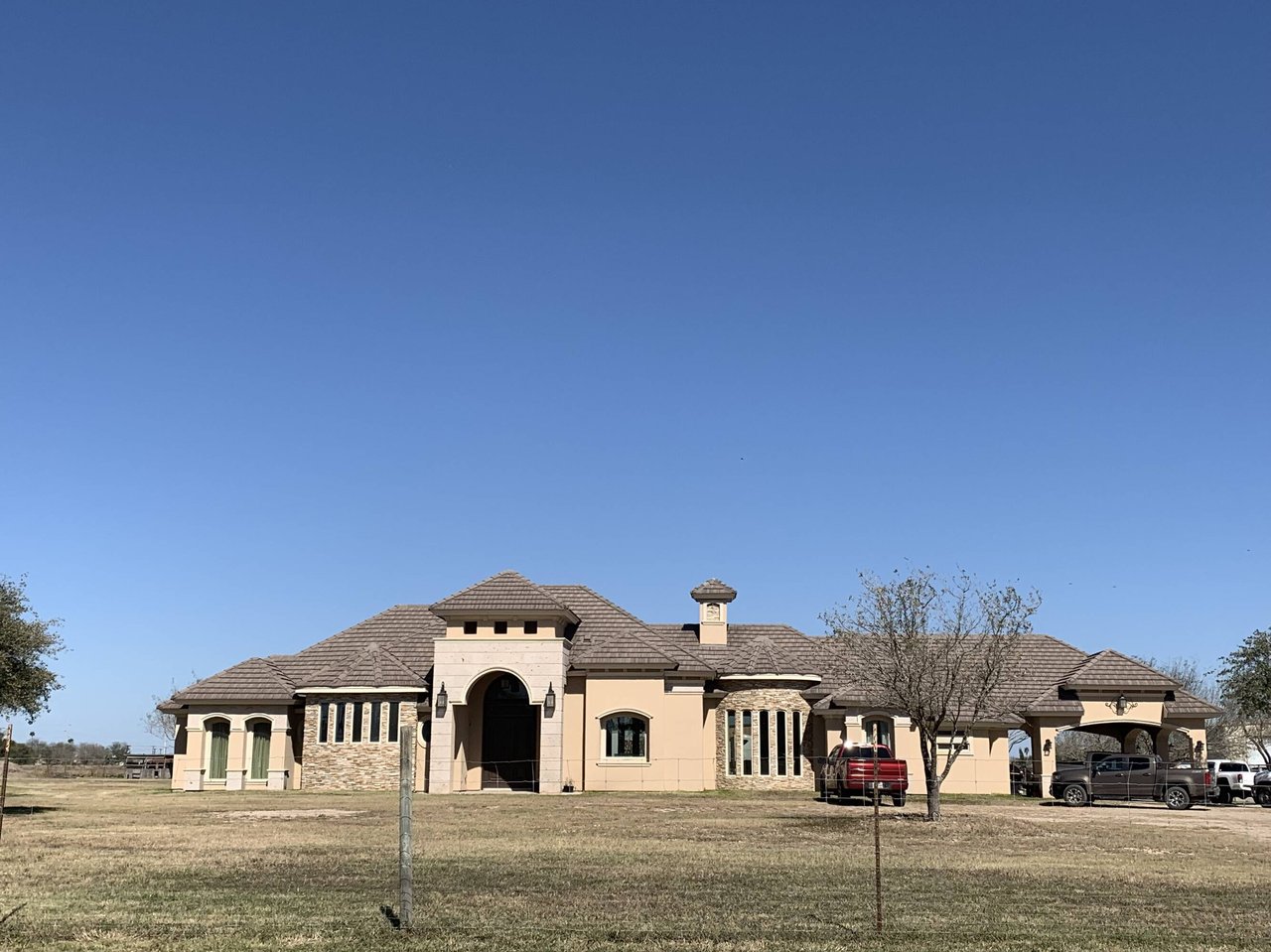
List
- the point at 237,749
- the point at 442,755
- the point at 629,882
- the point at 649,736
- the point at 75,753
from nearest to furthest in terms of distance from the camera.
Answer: the point at 629,882
the point at 442,755
the point at 649,736
the point at 237,749
the point at 75,753

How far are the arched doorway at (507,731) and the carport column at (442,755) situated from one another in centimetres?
347

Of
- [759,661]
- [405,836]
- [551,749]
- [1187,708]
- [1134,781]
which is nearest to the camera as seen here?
[405,836]

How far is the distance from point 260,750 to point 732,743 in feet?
60.4

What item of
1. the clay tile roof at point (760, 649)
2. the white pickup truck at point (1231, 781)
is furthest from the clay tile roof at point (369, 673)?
the white pickup truck at point (1231, 781)

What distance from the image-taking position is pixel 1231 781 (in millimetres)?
45562

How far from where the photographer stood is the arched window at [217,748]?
1880 inches

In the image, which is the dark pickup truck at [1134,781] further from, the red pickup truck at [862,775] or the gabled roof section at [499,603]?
the gabled roof section at [499,603]

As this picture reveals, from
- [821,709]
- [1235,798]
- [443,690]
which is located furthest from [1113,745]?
[443,690]

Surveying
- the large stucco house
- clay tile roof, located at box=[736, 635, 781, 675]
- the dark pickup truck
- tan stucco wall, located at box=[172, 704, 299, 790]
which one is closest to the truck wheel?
the dark pickup truck

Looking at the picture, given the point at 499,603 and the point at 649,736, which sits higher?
the point at 499,603

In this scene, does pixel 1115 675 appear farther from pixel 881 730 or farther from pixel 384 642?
pixel 384 642

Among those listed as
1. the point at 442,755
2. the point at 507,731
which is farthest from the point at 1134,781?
the point at 442,755

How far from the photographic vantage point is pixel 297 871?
17.8 m

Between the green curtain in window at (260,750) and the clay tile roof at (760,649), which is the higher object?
the clay tile roof at (760,649)
